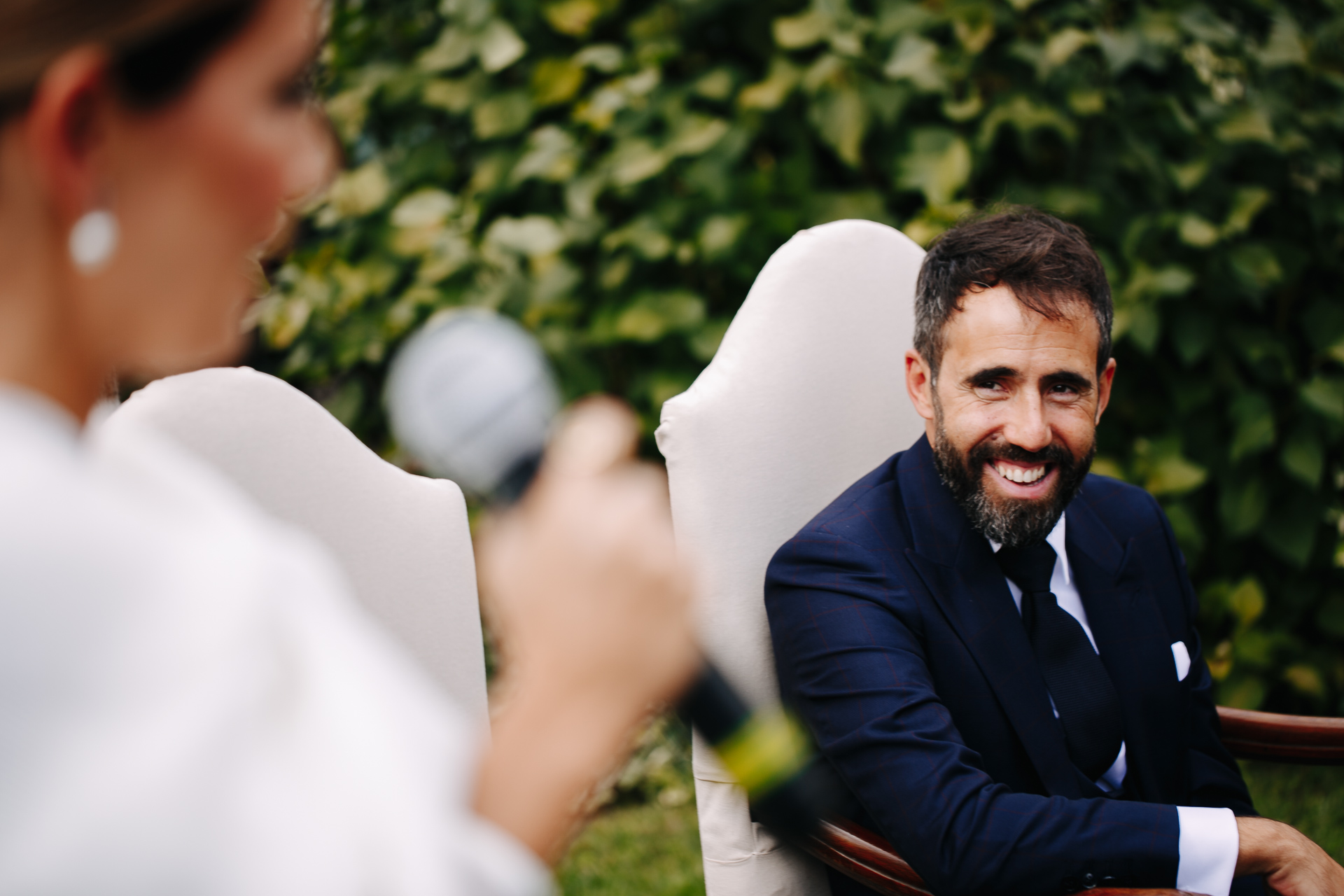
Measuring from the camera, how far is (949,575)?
178 centimetres

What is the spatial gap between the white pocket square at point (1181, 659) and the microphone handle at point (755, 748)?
1347 millimetres

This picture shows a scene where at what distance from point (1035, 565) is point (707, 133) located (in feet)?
4.91

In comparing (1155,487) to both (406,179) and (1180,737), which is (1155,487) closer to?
(1180,737)

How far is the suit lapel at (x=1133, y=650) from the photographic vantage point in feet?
5.95

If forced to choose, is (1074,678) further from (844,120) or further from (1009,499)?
(844,120)

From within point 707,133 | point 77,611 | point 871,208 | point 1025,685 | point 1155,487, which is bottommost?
point 1155,487

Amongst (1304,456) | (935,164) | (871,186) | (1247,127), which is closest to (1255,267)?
(1247,127)

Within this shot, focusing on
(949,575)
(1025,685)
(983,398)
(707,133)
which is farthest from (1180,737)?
(707,133)

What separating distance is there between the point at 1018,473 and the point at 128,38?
159cm

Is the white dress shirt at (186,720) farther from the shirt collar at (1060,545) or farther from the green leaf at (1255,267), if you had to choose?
the green leaf at (1255,267)

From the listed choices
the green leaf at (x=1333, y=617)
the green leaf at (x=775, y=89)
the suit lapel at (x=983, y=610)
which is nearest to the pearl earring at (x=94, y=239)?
the suit lapel at (x=983, y=610)

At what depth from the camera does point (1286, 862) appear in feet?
5.06

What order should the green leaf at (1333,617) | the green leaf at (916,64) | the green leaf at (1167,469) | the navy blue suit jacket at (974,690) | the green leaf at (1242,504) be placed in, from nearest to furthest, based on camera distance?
the navy blue suit jacket at (974,690)
the green leaf at (916,64)
the green leaf at (1167,469)
the green leaf at (1242,504)
the green leaf at (1333,617)

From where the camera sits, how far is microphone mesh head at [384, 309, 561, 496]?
0.86 meters
